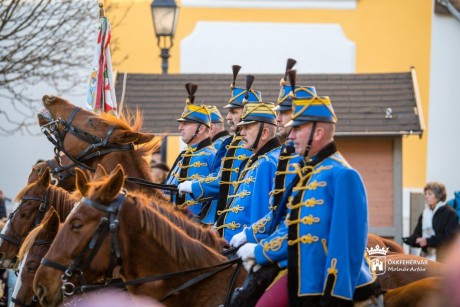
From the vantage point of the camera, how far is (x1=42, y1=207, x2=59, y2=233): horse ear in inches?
332

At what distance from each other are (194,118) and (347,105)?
216 inches

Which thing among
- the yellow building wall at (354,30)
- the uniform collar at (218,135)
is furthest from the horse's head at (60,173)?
the yellow building wall at (354,30)

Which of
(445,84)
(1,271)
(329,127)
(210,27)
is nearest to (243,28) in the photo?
(210,27)

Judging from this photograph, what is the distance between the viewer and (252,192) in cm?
827

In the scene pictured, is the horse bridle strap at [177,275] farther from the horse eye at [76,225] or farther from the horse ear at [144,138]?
the horse ear at [144,138]

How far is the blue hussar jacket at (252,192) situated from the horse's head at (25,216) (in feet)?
5.02

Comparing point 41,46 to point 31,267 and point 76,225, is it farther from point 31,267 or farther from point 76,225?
point 76,225

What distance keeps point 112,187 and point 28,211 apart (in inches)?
112

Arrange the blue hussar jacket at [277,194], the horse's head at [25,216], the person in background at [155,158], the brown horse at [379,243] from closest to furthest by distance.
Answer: the blue hussar jacket at [277,194] < the horse's head at [25,216] < the brown horse at [379,243] < the person in background at [155,158]

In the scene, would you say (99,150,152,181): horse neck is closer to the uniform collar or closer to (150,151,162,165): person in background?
the uniform collar

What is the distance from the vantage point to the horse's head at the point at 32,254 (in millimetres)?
8448

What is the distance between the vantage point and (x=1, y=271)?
1415 centimetres

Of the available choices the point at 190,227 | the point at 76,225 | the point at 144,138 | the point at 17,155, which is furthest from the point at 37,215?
the point at 17,155

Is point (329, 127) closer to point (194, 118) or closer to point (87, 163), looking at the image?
point (87, 163)
